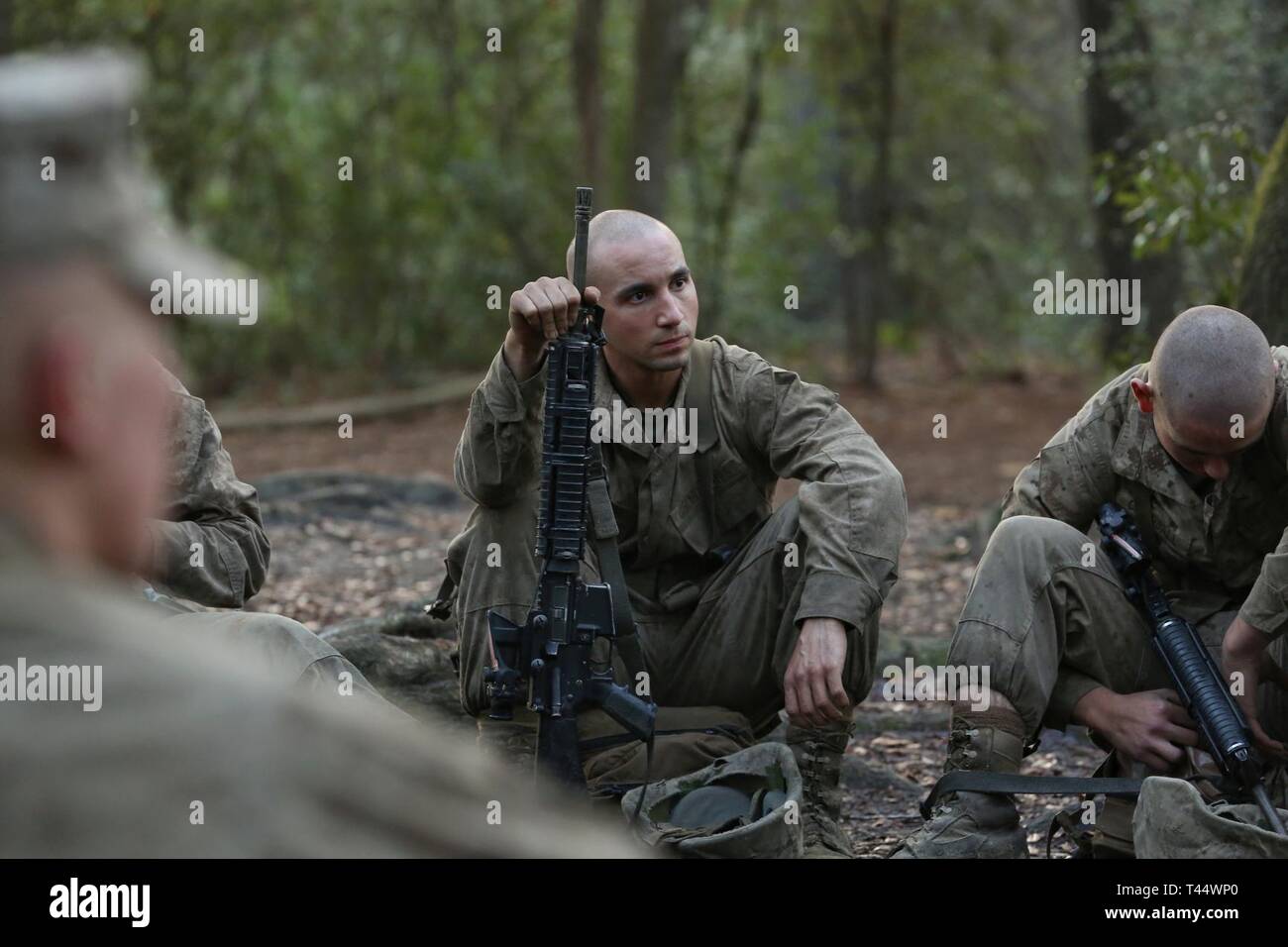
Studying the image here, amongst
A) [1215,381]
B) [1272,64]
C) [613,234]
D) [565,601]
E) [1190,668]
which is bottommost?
[1190,668]

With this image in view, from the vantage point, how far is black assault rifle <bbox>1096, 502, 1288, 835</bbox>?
330 centimetres

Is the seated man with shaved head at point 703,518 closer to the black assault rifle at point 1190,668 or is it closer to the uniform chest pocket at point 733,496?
the uniform chest pocket at point 733,496

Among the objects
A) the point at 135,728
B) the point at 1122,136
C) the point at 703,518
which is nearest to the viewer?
the point at 135,728

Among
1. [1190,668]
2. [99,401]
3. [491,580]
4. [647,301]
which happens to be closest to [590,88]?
[647,301]

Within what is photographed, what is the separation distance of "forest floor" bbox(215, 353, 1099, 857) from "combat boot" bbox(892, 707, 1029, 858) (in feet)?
0.91

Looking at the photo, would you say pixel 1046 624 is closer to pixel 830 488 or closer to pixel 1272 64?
pixel 830 488

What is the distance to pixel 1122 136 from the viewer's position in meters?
9.25

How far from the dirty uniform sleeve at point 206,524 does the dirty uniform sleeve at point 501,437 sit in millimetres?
544

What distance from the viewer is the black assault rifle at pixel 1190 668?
3.30 m

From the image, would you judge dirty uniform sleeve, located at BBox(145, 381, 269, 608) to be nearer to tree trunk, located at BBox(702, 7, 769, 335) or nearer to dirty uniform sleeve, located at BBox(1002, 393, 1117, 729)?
dirty uniform sleeve, located at BBox(1002, 393, 1117, 729)

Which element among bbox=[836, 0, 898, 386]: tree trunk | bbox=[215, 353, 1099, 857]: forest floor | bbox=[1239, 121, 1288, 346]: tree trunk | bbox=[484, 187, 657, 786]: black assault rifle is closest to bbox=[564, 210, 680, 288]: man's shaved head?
bbox=[484, 187, 657, 786]: black assault rifle

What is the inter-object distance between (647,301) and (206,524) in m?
1.14

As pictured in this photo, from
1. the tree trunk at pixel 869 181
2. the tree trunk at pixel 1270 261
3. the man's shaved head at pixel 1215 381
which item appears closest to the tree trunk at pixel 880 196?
the tree trunk at pixel 869 181

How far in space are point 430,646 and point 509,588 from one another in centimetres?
113
